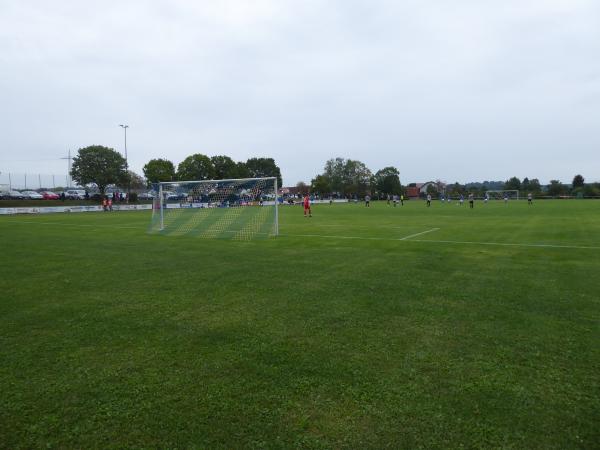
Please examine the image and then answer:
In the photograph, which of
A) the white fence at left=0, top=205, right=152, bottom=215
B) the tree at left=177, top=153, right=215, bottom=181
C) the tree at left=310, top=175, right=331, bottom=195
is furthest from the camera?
the tree at left=310, top=175, right=331, bottom=195

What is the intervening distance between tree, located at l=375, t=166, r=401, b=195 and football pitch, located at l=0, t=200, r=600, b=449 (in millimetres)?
117200

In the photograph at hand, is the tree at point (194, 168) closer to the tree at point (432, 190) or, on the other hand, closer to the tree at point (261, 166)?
the tree at point (261, 166)

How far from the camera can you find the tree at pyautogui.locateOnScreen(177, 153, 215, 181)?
3231 inches

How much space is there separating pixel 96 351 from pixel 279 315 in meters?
2.38

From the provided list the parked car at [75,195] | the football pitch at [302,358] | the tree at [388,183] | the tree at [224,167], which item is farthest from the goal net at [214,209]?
the tree at [388,183]

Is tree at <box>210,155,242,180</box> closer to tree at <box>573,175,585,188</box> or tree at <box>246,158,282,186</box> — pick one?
tree at <box>246,158,282,186</box>

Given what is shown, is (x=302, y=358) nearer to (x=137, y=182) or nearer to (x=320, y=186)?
(x=137, y=182)

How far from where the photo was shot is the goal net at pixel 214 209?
62.5 feet

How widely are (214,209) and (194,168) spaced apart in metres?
55.4

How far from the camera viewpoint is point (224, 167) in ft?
295

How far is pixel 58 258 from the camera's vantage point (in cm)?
1113

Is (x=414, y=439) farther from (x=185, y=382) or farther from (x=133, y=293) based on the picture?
(x=133, y=293)

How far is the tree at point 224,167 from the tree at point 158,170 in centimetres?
1153

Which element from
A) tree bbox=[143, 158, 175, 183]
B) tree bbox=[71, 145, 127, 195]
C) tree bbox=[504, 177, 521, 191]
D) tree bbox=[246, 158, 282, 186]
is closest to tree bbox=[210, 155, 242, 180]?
tree bbox=[143, 158, 175, 183]
